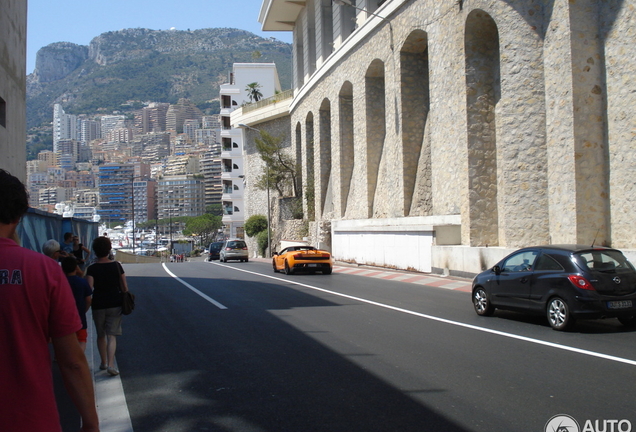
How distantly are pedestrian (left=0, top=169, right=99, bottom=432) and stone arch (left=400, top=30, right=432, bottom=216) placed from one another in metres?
27.7

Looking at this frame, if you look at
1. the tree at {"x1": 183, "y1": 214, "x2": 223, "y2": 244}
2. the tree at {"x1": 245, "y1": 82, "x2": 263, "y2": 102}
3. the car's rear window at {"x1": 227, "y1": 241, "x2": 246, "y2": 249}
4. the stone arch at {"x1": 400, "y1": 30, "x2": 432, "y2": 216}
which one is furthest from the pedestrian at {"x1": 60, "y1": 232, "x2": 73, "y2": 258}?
the tree at {"x1": 183, "y1": 214, "x2": 223, "y2": 244}

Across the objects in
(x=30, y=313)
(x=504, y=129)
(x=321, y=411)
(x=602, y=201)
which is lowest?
(x=321, y=411)

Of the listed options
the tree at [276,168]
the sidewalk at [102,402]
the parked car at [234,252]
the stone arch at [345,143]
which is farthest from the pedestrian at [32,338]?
the tree at [276,168]

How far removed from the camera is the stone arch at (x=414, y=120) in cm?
2992

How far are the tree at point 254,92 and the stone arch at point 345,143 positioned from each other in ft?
120

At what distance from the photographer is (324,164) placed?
148 feet

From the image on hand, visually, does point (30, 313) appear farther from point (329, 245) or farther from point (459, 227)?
point (329, 245)

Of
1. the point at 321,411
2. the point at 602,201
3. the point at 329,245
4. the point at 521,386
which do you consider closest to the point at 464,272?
the point at 602,201

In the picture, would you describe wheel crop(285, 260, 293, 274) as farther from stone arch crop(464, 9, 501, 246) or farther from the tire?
stone arch crop(464, 9, 501, 246)

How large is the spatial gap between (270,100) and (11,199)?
56.4 m

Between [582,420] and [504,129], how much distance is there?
16379 millimetres

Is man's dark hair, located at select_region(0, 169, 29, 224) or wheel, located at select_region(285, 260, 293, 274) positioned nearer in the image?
man's dark hair, located at select_region(0, 169, 29, 224)

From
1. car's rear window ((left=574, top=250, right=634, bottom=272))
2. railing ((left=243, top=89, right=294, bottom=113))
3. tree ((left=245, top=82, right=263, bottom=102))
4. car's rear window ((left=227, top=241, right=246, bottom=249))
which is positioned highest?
tree ((left=245, top=82, right=263, bottom=102))

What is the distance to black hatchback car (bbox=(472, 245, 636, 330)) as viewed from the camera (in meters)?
9.50
